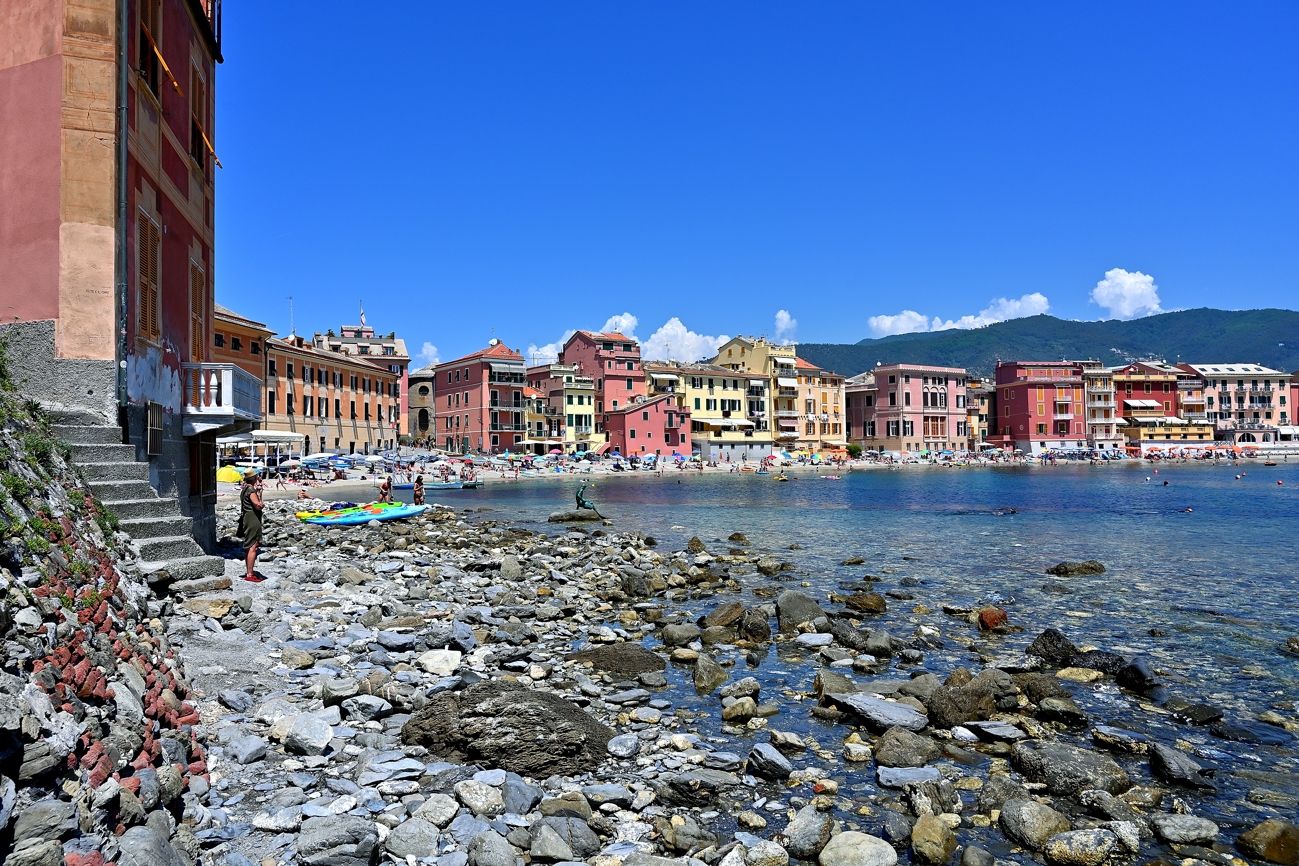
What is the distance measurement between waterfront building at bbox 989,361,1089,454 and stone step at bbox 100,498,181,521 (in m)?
130

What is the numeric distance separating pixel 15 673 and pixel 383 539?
69.4ft

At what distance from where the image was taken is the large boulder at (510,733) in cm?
773

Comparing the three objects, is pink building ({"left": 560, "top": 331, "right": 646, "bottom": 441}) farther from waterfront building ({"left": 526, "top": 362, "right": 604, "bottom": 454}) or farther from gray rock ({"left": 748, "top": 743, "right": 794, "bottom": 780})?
gray rock ({"left": 748, "top": 743, "right": 794, "bottom": 780})

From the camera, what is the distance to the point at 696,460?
9788 cm

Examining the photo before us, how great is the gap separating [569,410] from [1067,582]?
263 feet

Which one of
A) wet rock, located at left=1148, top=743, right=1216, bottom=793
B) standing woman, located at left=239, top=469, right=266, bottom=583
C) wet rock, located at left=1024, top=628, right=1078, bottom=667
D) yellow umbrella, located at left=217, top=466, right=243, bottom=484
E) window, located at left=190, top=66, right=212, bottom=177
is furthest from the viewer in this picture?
yellow umbrella, located at left=217, top=466, right=243, bottom=484

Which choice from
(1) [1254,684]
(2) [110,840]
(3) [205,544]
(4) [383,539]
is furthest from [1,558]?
(4) [383,539]

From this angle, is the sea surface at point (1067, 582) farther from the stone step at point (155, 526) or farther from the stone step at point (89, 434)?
the stone step at point (89, 434)

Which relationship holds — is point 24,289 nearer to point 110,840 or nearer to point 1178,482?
point 110,840

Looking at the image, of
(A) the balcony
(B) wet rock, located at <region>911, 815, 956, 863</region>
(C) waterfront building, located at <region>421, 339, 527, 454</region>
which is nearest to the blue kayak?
(A) the balcony

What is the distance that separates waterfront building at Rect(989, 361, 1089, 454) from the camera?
12150 cm

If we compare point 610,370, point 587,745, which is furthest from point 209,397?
point 610,370

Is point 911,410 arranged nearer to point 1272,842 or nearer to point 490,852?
point 1272,842

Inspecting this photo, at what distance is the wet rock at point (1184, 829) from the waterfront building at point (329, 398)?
2689 inches
